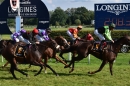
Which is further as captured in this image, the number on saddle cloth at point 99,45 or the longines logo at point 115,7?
the longines logo at point 115,7

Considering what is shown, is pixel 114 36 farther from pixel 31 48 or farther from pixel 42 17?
pixel 31 48

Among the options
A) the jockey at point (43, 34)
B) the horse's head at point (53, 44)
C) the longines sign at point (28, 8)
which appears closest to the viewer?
the horse's head at point (53, 44)

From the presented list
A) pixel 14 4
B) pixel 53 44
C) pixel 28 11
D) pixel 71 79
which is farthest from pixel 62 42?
pixel 28 11

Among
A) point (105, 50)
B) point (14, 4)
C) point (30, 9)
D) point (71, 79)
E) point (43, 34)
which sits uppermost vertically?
point (14, 4)

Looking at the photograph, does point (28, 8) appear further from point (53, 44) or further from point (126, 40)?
point (126, 40)

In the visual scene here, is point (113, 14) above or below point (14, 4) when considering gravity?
below

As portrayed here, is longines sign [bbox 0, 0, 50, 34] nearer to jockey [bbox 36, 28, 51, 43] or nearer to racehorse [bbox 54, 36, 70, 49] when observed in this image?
jockey [bbox 36, 28, 51, 43]

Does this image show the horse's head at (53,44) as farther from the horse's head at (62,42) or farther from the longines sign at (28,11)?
the longines sign at (28,11)

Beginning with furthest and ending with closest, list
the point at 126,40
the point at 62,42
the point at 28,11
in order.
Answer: the point at 28,11
the point at 62,42
the point at 126,40

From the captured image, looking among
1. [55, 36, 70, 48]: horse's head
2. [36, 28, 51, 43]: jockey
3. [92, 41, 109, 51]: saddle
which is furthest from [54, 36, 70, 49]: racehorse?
[92, 41, 109, 51]: saddle

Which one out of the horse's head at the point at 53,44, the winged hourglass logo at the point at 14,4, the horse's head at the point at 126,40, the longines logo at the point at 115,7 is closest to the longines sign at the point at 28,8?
the winged hourglass logo at the point at 14,4

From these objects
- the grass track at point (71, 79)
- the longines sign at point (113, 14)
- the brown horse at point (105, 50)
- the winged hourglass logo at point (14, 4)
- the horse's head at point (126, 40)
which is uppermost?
the winged hourglass logo at point (14, 4)

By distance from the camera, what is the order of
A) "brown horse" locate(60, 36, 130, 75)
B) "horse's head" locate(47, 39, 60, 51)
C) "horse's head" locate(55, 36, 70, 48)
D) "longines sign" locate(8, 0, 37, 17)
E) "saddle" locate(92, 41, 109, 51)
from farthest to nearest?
"longines sign" locate(8, 0, 37, 17) → "horse's head" locate(55, 36, 70, 48) → "saddle" locate(92, 41, 109, 51) → "brown horse" locate(60, 36, 130, 75) → "horse's head" locate(47, 39, 60, 51)

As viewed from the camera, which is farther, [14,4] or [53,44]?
[14,4]
